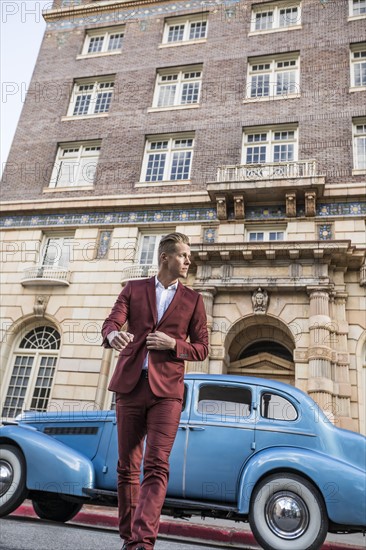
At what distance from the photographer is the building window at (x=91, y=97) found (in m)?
20.3

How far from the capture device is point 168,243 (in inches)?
141

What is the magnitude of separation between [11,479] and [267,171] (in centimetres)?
1266

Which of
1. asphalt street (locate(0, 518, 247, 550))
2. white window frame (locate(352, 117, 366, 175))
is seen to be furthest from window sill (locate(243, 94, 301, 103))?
asphalt street (locate(0, 518, 247, 550))

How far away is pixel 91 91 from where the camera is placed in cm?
2091

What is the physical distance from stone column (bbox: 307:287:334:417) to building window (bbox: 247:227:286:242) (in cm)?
267

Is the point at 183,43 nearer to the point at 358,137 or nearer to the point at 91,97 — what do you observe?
the point at 91,97

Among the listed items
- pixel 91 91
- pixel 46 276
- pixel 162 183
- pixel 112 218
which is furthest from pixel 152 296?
pixel 91 91

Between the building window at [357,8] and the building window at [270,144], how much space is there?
18.2 feet

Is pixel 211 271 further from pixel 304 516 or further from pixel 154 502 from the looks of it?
pixel 154 502

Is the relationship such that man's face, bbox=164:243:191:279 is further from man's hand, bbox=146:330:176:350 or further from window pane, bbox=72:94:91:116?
window pane, bbox=72:94:91:116

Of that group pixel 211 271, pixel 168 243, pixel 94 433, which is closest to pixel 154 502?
pixel 168 243

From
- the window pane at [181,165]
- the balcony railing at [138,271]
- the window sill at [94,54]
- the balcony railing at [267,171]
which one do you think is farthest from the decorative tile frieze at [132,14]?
the balcony railing at [138,271]

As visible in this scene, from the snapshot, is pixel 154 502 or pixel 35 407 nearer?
pixel 154 502

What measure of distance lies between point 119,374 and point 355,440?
13.5 ft
